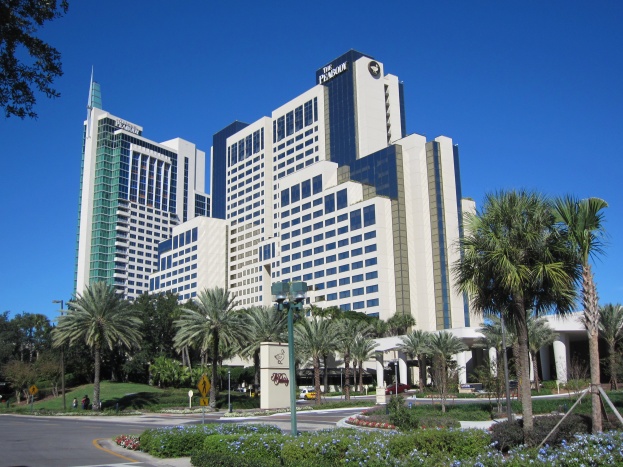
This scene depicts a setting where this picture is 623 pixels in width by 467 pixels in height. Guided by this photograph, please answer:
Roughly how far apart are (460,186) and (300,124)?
48405 millimetres

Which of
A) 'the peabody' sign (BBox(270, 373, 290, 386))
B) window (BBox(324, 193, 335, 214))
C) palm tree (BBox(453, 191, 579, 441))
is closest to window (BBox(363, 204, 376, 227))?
window (BBox(324, 193, 335, 214))

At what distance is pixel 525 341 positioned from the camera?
1911cm

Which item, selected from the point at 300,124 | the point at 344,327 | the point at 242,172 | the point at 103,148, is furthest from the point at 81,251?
the point at 344,327

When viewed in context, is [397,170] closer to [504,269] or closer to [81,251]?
[504,269]

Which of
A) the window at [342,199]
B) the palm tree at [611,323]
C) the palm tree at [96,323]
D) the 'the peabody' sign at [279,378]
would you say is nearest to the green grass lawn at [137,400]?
the palm tree at [96,323]

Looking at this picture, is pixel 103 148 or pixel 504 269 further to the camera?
pixel 103 148

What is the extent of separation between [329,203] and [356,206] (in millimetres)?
7576

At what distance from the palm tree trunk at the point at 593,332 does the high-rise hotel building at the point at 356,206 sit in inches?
3263

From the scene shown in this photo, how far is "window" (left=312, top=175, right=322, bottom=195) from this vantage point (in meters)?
120

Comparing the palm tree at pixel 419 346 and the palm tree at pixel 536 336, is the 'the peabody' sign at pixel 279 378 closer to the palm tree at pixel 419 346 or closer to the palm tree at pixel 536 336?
the palm tree at pixel 419 346

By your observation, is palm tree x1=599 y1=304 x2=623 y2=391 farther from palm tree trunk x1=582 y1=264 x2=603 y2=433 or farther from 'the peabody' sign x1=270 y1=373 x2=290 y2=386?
palm tree trunk x1=582 y1=264 x2=603 y2=433

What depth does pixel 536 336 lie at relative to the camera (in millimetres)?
55719

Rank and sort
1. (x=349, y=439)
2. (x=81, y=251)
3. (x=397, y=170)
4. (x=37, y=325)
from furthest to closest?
1. (x=81, y=251)
2. (x=397, y=170)
3. (x=37, y=325)
4. (x=349, y=439)

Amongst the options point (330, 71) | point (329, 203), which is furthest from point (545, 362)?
point (330, 71)
